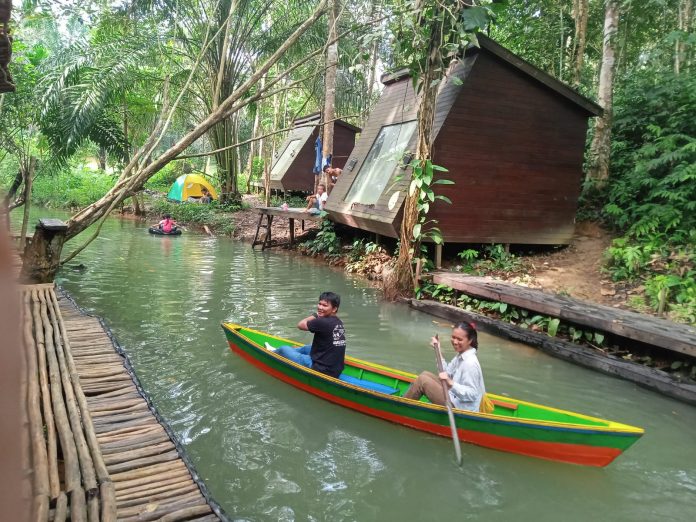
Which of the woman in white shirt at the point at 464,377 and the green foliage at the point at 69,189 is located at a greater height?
the green foliage at the point at 69,189

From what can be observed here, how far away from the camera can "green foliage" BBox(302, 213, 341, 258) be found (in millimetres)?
15469

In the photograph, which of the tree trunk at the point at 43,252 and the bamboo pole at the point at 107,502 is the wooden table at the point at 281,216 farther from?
the bamboo pole at the point at 107,502

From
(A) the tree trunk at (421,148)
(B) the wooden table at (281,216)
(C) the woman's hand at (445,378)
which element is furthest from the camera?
(B) the wooden table at (281,216)

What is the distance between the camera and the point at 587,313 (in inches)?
311

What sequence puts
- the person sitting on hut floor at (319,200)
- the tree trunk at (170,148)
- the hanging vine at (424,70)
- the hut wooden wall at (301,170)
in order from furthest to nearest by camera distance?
the hut wooden wall at (301,170) → the person sitting on hut floor at (319,200) → the hanging vine at (424,70) → the tree trunk at (170,148)

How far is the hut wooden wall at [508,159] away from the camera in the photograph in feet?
36.2

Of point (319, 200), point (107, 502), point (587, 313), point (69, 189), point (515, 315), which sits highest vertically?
point (69, 189)

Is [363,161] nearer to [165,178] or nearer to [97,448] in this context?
[97,448]

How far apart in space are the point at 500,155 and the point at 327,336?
6.97 m

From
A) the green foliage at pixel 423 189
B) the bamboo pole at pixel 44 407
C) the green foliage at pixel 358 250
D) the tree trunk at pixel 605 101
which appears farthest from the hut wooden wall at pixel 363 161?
the bamboo pole at pixel 44 407

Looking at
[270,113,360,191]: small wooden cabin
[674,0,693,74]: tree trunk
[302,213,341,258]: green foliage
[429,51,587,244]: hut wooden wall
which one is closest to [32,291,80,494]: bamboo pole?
[429,51,587,244]: hut wooden wall

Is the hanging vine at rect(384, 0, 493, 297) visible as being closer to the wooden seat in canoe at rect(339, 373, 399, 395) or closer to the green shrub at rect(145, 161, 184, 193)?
the wooden seat in canoe at rect(339, 373, 399, 395)

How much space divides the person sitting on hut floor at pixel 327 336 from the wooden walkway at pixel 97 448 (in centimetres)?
218

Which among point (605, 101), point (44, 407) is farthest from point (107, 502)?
point (605, 101)
